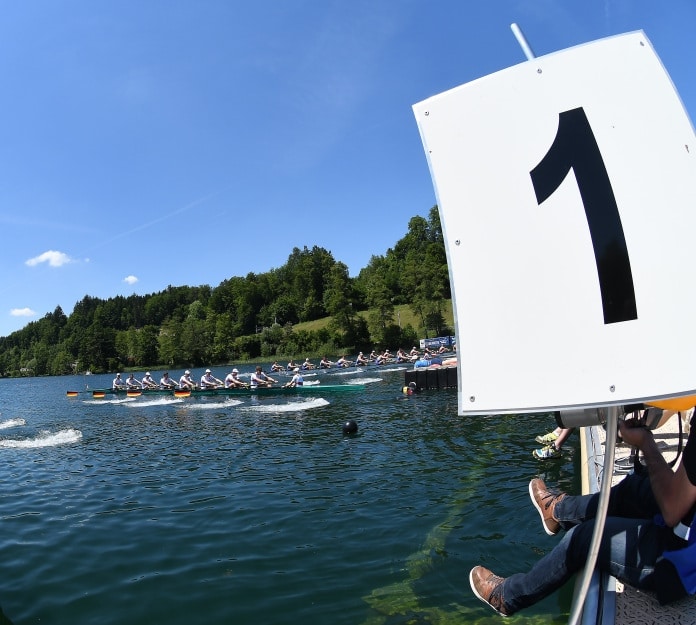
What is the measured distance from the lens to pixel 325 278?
13775 centimetres

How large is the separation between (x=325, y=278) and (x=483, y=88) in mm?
136035

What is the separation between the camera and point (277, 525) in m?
9.48

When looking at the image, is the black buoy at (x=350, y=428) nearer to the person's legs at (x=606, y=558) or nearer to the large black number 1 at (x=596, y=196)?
the person's legs at (x=606, y=558)

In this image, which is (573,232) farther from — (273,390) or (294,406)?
(273,390)

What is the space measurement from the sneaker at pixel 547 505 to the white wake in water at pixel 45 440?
807 inches

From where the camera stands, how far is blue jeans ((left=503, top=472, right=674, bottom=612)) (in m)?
3.08

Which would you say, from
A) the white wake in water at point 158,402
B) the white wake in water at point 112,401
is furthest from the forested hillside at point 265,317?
the white wake in water at point 158,402

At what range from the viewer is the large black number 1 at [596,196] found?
188 cm

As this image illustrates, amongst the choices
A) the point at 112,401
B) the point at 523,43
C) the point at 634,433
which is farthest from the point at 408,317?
the point at 523,43

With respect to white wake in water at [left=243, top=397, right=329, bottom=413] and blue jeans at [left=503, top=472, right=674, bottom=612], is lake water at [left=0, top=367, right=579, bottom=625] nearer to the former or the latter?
blue jeans at [left=503, top=472, right=674, bottom=612]

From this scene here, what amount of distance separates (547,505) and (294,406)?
2350 centimetres

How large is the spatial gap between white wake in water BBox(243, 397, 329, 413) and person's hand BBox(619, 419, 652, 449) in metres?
23.7

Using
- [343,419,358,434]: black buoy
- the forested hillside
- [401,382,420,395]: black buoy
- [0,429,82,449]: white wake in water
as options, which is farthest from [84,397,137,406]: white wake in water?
the forested hillside

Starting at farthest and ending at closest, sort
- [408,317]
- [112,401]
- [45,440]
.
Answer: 1. [408,317]
2. [112,401]
3. [45,440]
